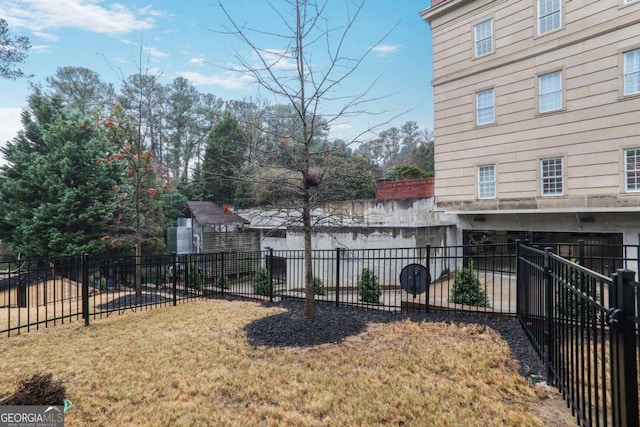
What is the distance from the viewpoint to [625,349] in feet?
6.02

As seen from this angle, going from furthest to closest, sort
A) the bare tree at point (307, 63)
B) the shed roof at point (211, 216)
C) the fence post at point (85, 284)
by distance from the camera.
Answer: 1. the shed roof at point (211, 216)
2. the fence post at point (85, 284)
3. the bare tree at point (307, 63)

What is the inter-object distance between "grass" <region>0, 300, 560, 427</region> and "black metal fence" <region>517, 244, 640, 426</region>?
0.45 metres

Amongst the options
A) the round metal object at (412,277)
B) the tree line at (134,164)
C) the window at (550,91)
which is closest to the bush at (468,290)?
the round metal object at (412,277)

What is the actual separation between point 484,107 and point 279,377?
14.3 m

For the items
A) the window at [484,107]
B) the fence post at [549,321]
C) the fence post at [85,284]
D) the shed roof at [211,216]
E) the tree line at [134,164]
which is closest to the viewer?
the fence post at [549,321]

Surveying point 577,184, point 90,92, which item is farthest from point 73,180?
point 577,184

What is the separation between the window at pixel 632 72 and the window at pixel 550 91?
71.1 inches

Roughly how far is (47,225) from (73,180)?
268cm

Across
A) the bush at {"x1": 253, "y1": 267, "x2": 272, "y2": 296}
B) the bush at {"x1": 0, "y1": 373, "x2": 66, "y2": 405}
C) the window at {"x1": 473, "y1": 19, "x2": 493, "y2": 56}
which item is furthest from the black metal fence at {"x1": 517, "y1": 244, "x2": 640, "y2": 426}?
the window at {"x1": 473, "y1": 19, "x2": 493, "y2": 56}

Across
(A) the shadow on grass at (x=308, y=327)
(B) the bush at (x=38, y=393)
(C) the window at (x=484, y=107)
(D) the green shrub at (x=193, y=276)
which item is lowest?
(D) the green shrub at (x=193, y=276)

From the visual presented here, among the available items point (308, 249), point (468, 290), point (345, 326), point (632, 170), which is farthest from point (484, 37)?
point (345, 326)

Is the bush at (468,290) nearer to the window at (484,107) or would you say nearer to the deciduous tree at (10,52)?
the window at (484,107)

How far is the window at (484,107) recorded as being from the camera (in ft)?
45.6

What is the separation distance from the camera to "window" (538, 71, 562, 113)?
12213 millimetres
